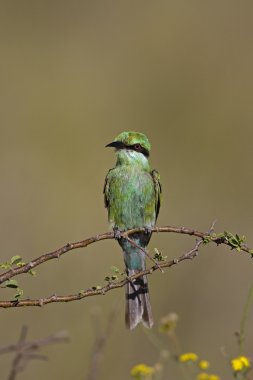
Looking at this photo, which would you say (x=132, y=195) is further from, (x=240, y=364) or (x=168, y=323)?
(x=240, y=364)

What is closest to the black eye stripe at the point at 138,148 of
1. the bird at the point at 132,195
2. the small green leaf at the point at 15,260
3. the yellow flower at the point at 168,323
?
the bird at the point at 132,195

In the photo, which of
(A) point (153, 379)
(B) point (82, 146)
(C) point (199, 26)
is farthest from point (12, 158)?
(A) point (153, 379)

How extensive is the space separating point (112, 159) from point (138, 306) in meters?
4.16

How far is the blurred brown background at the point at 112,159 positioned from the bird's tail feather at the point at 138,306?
3.04ft

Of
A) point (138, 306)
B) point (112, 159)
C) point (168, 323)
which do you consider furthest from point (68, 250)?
point (112, 159)

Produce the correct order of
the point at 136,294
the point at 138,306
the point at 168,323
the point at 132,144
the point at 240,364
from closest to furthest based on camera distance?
the point at 240,364, the point at 168,323, the point at 138,306, the point at 136,294, the point at 132,144

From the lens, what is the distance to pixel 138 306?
5551 millimetres

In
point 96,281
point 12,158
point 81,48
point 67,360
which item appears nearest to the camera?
point 67,360

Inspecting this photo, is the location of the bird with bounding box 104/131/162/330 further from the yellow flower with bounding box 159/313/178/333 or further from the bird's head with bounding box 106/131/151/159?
the yellow flower with bounding box 159/313/178/333

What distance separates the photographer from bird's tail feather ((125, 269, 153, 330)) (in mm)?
5453

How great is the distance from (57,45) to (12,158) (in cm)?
180

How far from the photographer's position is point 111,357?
6.82m

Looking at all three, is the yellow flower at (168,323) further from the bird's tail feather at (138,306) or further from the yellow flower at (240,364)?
the bird's tail feather at (138,306)

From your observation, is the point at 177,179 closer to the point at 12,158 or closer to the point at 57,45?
the point at 12,158
